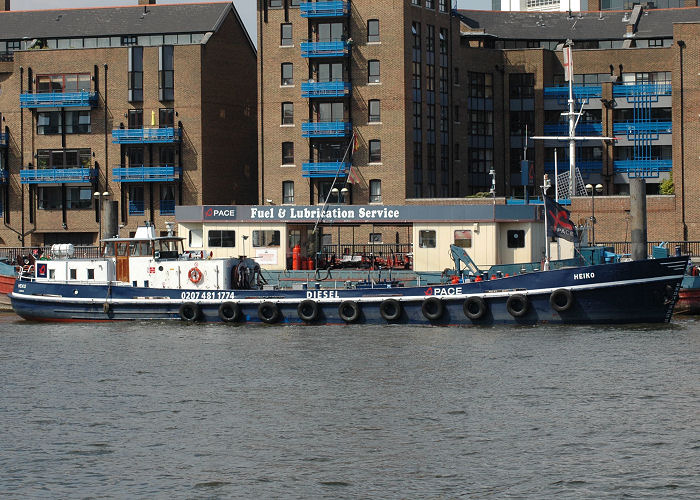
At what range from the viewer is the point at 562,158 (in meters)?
91.7

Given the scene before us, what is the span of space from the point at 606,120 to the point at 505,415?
64.4 m

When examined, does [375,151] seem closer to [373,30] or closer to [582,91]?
[373,30]

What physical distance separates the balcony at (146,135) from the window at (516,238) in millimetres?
35858

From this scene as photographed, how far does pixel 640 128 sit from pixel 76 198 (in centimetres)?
4249

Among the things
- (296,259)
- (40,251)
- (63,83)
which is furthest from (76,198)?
(296,259)

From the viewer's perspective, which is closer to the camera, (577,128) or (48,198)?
(48,198)

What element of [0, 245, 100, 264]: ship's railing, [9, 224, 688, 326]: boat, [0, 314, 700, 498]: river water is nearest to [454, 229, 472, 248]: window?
[9, 224, 688, 326]: boat

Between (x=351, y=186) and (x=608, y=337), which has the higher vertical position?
(x=351, y=186)

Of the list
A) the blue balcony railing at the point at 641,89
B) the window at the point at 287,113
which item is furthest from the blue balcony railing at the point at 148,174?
the blue balcony railing at the point at 641,89

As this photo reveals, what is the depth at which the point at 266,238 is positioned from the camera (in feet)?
175

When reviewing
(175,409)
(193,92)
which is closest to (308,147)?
(193,92)

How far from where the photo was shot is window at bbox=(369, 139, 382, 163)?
7844 centimetres

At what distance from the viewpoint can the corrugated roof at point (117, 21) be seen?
8350 centimetres

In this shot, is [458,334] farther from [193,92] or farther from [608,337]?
[193,92]
